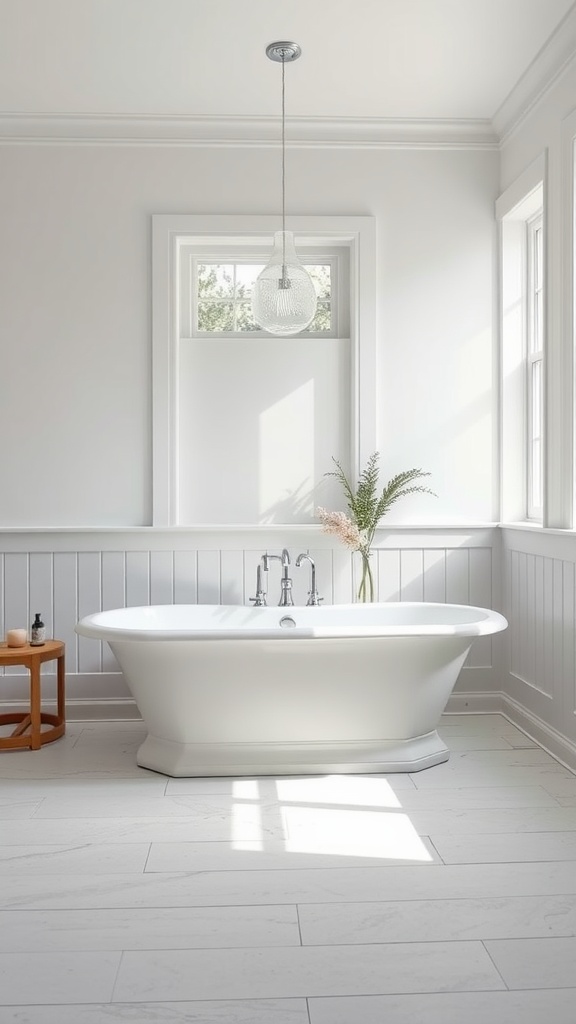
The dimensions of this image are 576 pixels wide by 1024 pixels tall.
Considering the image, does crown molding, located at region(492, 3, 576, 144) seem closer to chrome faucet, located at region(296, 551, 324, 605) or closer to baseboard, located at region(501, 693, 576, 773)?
chrome faucet, located at region(296, 551, 324, 605)

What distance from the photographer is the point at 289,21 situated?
3174mm

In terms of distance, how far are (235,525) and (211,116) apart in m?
1.88

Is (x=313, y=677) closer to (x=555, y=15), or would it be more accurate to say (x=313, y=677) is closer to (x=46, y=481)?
(x=46, y=481)

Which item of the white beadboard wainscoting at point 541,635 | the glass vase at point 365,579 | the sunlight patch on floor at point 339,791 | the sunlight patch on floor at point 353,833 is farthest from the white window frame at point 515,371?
→ the sunlight patch on floor at point 353,833

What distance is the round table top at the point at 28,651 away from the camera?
355cm

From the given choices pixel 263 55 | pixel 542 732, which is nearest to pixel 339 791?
pixel 542 732

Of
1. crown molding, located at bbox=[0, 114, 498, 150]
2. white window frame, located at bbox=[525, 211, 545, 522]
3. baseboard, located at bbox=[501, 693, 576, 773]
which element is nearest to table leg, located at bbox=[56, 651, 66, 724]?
baseboard, located at bbox=[501, 693, 576, 773]

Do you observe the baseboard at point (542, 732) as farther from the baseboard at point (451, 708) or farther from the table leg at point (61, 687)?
the table leg at point (61, 687)

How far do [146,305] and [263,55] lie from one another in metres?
1.20

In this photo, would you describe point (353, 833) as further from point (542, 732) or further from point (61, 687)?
point (61, 687)

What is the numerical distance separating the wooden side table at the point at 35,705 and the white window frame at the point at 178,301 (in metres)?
0.78

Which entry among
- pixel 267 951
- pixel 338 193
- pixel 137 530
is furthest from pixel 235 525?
pixel 267 951

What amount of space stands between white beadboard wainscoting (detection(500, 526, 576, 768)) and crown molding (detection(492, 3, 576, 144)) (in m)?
1.80

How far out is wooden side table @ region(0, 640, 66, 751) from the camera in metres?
3.57
